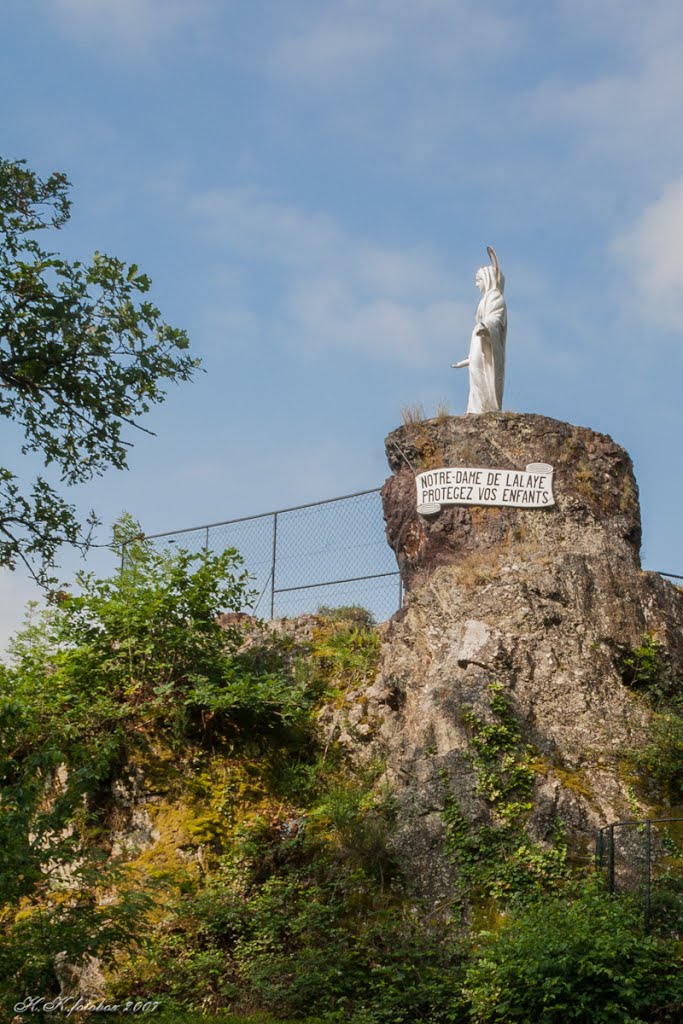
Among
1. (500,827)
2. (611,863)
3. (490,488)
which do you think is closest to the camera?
(611,863)

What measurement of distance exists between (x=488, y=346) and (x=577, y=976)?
30.3 ft

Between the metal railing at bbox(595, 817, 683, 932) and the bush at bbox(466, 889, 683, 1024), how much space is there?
2.59 ft

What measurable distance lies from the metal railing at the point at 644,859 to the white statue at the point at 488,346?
6354 mm

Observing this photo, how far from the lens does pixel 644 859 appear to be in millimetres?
11094

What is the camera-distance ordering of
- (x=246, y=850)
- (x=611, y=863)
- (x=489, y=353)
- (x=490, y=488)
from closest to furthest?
(x=611, y=863), (x=246, y=850), (x=490, y=488), (x=489, y=353)

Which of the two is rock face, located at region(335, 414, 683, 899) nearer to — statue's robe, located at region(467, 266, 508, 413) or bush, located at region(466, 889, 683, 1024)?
statue's robe, located at region(467, 266, 508, 413)

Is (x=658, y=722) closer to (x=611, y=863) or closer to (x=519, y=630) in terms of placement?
(x=519, y=630)

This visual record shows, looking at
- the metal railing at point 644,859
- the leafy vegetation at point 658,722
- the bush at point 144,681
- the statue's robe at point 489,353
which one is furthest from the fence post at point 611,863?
the statue's robe at point 489,353

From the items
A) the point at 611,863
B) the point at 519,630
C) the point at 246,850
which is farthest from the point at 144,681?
the point at 611,863

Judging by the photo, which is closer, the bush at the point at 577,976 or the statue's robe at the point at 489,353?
the bush at the point at 577,976

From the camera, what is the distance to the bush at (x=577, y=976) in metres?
9.05

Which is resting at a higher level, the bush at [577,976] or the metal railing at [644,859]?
the metal railing at [644,859]

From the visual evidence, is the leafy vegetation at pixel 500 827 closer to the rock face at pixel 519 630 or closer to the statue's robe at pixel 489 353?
the rock face at pixel 519 630

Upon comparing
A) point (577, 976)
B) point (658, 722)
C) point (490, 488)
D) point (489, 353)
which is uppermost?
point (489, 353)
